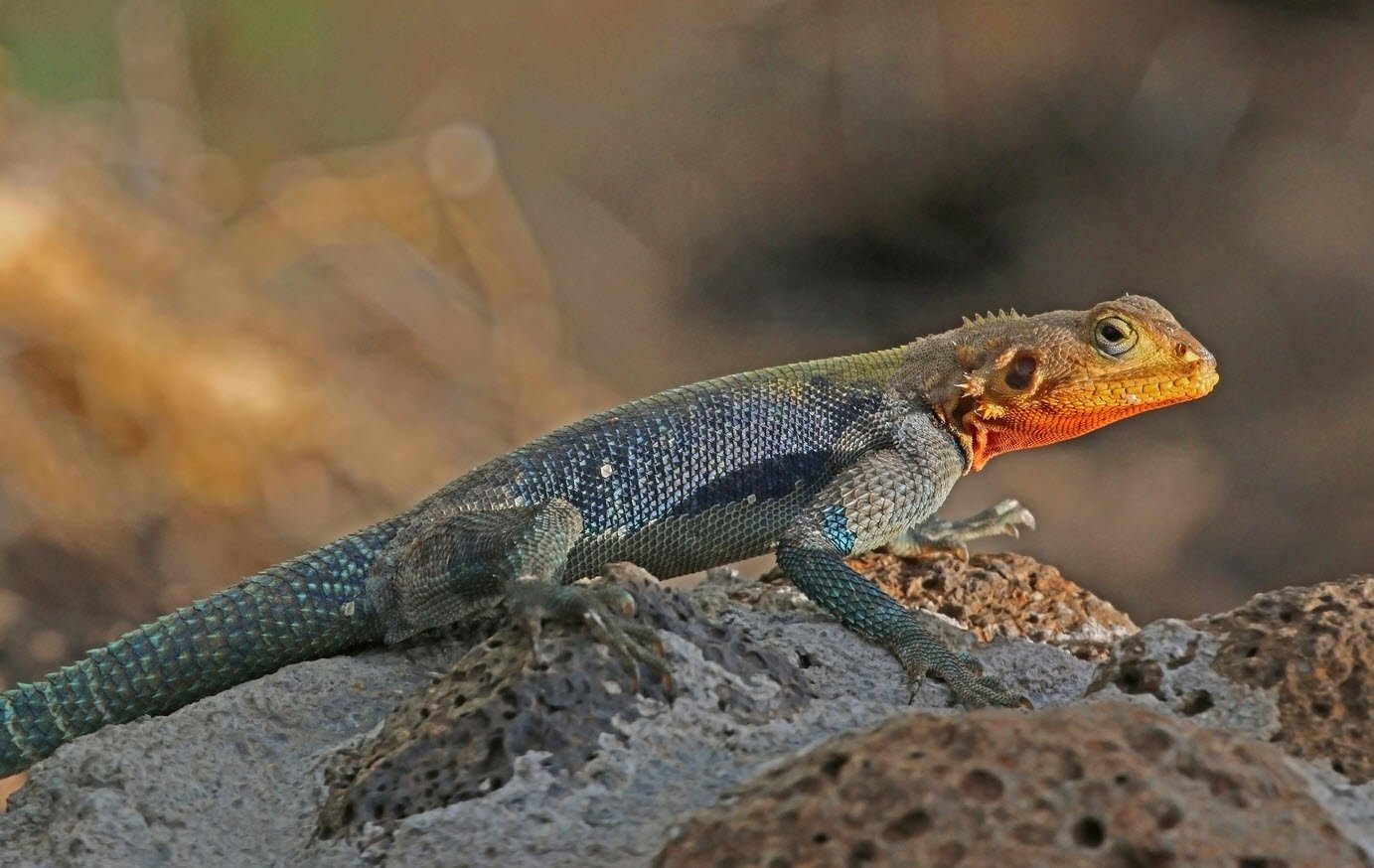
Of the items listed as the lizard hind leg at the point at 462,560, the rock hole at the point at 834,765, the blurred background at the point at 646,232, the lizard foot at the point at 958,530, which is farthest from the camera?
the blurred background at the point at 646,232

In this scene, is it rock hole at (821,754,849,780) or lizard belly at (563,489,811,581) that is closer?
rock hole at (821,754,849,780)

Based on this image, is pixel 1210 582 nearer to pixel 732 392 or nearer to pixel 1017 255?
pixel 1017 255

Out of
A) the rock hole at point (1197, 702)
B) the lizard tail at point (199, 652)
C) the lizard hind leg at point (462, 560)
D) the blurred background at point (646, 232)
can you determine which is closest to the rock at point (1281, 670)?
the rock hole at point (1197, 702)

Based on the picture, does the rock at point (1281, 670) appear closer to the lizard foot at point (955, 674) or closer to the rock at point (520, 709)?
the lizard foot at point (955, 674)

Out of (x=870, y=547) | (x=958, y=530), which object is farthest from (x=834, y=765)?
(x=958, y=530)

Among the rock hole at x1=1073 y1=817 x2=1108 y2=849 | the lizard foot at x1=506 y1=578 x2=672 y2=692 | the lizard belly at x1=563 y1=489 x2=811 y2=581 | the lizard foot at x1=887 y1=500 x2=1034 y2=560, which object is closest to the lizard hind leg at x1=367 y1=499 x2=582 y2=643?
the lizard belly at x1=563 y1=489 x2=811 y2=581

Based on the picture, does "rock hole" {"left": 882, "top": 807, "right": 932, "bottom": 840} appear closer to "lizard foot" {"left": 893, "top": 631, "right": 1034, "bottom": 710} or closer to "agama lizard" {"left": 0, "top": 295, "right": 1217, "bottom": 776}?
"lizard foot" {"left": 893, "top": 631, "right": 1034, "bottom": 710}

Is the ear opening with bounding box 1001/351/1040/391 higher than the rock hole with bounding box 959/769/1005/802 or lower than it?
higher

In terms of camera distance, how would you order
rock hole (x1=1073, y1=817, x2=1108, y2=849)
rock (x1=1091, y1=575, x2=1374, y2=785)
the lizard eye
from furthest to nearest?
the lizard eye < rock (x1=1091, y1=575, x2=1374, y2=785) < rock hole (x1=1073, y1=817, x2=1108, y2=849)
